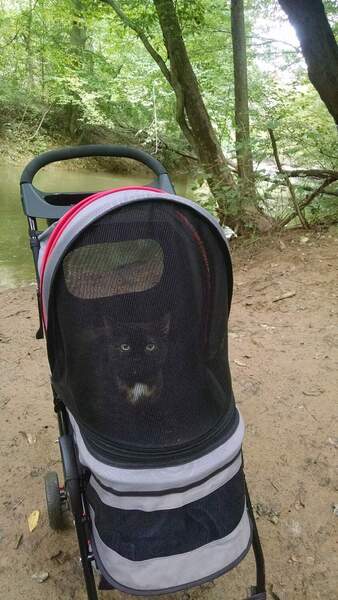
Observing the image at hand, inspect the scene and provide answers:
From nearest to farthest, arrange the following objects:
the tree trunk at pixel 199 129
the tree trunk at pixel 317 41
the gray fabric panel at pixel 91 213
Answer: the gray fabric panel at pixel 91 213 → the tree trunk at pixel 317 41 → the tree trunk at pixel 199 129

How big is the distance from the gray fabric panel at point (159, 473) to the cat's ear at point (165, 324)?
0.36 metres

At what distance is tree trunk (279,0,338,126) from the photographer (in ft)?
9.45

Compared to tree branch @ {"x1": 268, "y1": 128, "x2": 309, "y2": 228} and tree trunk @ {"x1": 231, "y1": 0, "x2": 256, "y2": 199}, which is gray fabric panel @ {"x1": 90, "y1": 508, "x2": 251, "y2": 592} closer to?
tree branch @ {"x1": 268, "y1": 128, "x2": 309, "y2": 228}

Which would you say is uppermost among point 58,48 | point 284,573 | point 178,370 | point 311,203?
point 58,48

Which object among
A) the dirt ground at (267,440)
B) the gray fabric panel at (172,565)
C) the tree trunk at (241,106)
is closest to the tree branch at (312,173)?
the tree trunk at (241,106)

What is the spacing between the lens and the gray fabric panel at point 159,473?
1.14m

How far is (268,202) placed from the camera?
559 centimetres

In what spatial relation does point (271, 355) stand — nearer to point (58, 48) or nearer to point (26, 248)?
point (26, 248)

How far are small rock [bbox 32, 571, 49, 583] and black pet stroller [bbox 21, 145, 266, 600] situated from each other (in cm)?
54

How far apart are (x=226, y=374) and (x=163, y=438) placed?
0.29 meters

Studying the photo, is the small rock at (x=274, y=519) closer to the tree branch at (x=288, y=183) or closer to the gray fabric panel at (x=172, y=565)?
the gray fabric panel at (x=172, y=565)

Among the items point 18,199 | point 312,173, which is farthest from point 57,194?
point 18,199

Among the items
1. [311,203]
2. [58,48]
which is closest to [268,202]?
[311,203]

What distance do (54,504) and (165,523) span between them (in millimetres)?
836
